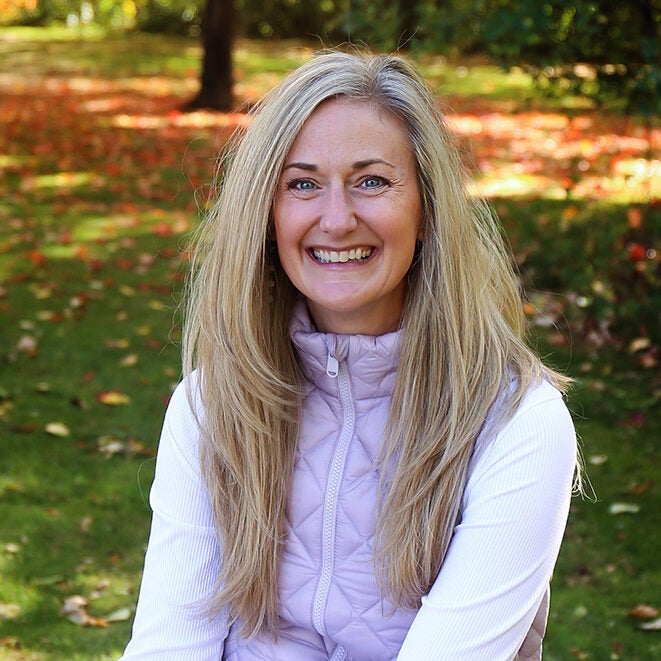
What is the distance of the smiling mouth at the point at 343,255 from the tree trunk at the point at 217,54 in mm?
11659

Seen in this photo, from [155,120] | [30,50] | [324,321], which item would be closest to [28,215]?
[155,120]

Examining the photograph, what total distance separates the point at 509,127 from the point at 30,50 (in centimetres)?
1080

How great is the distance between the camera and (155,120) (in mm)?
13594

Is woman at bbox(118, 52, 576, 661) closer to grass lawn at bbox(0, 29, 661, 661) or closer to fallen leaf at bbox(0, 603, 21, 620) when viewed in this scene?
grass lawn at bbox(0, 29, 661, 661)

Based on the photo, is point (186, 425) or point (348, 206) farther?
point (186, 425)

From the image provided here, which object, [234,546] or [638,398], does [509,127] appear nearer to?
[638,398]

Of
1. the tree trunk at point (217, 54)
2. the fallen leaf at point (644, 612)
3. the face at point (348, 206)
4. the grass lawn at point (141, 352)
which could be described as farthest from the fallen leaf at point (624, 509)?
the tree trunk at point (217, 54)

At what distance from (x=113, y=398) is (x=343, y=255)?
3.48 meters

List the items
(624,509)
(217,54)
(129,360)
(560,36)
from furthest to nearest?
(217,54) < (560,36) < (129,360) < (624,509)

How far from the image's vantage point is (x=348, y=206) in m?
2.28

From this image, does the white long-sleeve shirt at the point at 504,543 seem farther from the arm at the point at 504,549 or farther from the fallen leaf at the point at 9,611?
the fallen leaf at the point at 9,611

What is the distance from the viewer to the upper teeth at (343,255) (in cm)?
230

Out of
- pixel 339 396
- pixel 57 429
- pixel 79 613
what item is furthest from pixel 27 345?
pixel 339 396

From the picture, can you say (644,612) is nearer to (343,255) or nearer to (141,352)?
(343,255)
